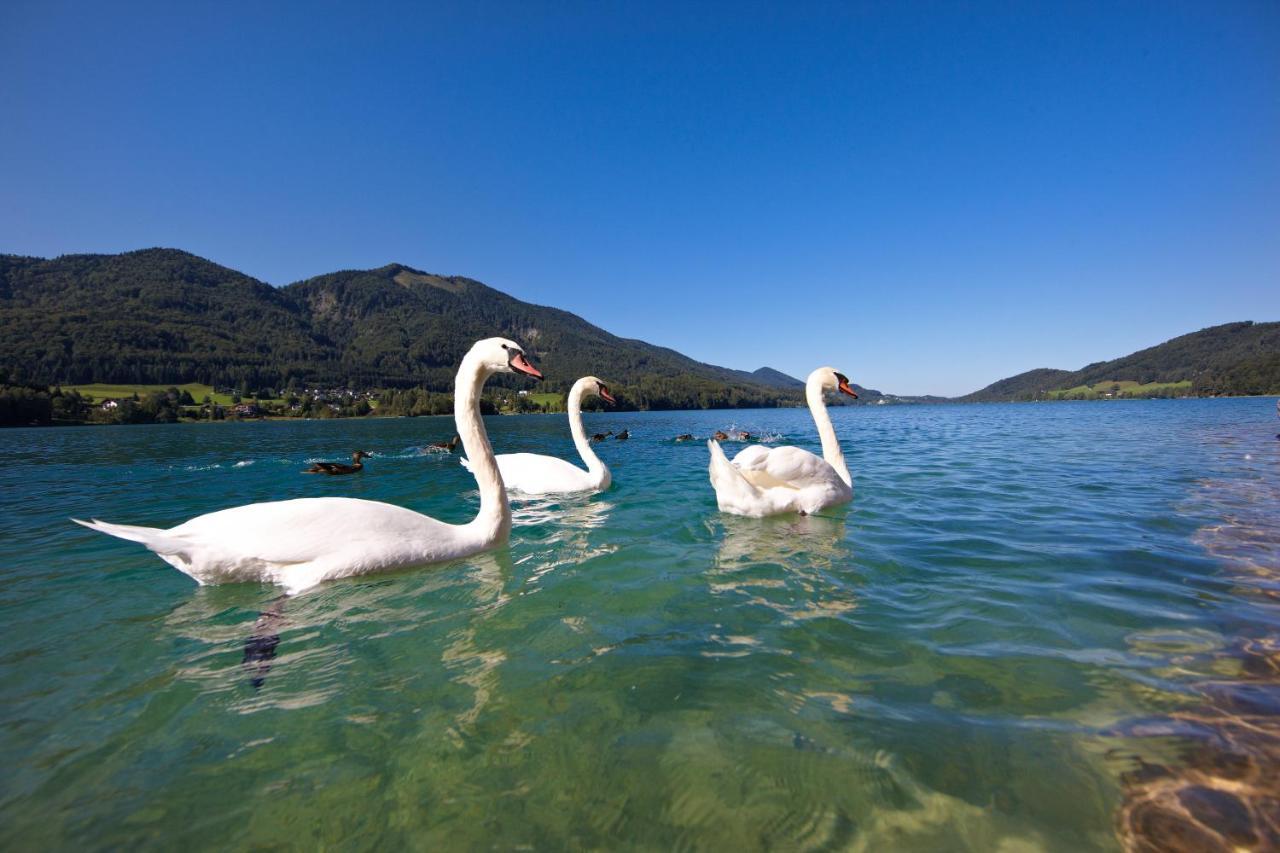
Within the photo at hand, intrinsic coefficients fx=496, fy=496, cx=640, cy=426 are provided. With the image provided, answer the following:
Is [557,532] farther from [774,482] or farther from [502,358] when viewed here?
[774,482]

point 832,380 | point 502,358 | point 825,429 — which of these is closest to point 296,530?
point 502,358

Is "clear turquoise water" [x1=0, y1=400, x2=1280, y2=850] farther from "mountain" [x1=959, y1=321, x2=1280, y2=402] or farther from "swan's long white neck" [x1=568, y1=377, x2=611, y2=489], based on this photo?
"mountain" [x1=959, y1=321, x2=1280, y2=402]

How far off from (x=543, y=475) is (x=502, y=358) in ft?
19.0

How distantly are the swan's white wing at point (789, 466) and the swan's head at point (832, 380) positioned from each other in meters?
2.31

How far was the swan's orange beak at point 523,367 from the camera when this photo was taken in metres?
5.13

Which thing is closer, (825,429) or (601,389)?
(825,429)

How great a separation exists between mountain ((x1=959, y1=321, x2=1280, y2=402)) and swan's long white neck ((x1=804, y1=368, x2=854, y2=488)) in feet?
448

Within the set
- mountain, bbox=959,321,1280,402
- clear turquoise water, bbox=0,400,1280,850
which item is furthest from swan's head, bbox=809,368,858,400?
mountain, bbox=959,321,1280,402

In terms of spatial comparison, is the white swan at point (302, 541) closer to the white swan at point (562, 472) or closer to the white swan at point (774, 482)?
the white swan at point (774, 482)

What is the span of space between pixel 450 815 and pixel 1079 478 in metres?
13.3

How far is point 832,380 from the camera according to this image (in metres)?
9.60

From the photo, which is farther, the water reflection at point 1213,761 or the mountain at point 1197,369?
the mountain at point 1197,369

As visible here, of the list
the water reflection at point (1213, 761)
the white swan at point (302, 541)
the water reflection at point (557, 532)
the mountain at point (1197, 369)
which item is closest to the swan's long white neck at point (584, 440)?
the water reflection at point (557, 532)

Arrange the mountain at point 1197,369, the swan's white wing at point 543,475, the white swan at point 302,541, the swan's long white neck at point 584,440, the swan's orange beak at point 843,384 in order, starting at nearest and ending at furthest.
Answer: the white swan at point 302,541 → the swan's orange beak at point 843,384 → the swan's white wing at point 543,475 → the swan's long white neck at point 584,440 → the mountain at point 1197,369
